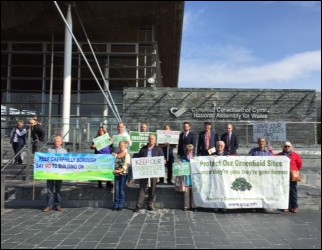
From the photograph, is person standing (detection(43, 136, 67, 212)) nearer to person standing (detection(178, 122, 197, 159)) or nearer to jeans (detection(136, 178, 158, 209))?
jeans (detection(136, 178, 158, 209))

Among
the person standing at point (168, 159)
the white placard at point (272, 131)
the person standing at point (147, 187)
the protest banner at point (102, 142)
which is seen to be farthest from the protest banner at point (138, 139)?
the white placard at point (272, 131)

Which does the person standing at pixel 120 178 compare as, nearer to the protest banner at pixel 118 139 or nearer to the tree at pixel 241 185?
the protest banner at pixel 118 139

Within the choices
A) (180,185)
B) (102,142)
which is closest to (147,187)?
(180,185)

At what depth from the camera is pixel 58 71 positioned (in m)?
25.0

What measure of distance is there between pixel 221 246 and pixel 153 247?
106cm

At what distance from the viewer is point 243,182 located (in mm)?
10172

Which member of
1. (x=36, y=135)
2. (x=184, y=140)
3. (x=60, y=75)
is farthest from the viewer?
(x=60, y=75)

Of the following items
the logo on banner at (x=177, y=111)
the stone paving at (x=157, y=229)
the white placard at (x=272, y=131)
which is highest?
the logo on banner at (x=177, y=111)

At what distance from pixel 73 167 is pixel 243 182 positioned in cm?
407

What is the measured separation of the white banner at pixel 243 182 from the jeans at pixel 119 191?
5.47 feet

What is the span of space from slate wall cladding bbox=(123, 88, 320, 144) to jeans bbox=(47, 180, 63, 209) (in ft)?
35.4

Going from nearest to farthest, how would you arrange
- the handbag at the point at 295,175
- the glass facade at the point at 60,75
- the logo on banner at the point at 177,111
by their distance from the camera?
1. the handbag at the point at 295,175
2. the logo on banner at the point at 177,111
3. the glass facade at the point at 60,75

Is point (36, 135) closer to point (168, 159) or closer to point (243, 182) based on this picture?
point (168, 159)

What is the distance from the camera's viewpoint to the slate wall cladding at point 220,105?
70.0 ft
